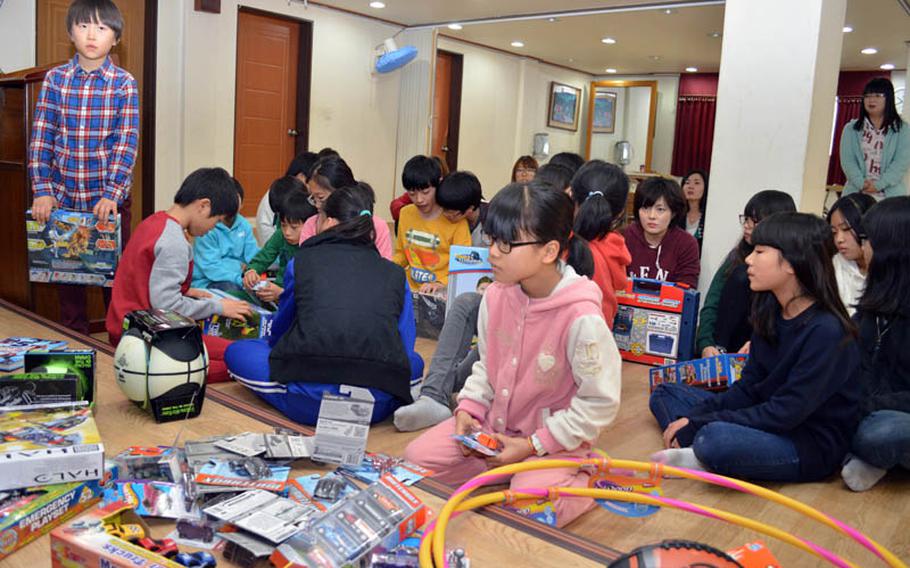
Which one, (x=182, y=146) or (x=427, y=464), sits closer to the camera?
(x=427, y=464)

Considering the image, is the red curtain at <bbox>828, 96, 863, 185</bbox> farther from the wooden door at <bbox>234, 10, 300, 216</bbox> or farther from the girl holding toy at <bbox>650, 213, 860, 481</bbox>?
the girl holding toy at <bbox>650, 213, 860, 481</bbox>

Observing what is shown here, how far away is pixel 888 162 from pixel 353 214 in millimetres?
4049

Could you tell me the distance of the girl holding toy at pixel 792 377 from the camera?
7.20 ft

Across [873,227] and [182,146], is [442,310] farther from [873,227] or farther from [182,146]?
[182,146]

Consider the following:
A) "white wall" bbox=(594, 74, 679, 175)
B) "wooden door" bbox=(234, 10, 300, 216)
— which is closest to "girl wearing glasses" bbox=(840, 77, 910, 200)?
"wooden door" bbox=(234, 10, 300, 216)

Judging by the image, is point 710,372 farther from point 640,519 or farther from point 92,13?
point 92,13

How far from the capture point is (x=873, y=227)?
2475 mm

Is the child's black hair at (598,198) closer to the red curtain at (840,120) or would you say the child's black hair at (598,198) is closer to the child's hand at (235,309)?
the child's hand at (235,309)

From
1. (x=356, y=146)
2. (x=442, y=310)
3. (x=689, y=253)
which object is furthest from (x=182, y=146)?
(x=689, y=253)

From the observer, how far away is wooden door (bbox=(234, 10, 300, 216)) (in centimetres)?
697

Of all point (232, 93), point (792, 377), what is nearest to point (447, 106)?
point (232, 93)

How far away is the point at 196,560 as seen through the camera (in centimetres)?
133

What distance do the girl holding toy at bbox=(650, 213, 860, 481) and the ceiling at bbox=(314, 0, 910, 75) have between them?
5045 mm

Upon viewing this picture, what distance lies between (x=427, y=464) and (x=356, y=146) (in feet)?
20.9
